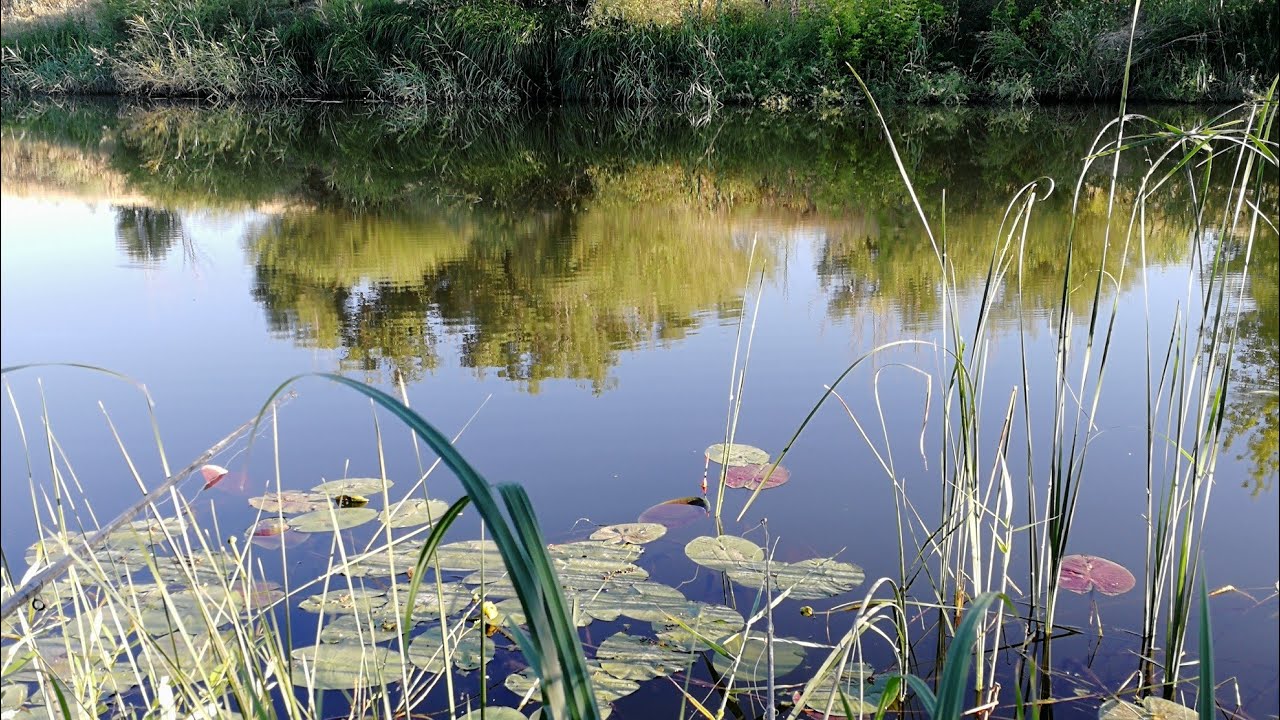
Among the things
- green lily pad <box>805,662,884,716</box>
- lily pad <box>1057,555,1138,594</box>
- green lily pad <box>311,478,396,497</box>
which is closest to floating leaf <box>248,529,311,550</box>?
green lily pad <box>311,478,396,497</box>

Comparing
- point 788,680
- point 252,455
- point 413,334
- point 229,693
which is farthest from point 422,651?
point 413,334

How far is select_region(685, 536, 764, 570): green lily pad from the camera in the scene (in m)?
2.03

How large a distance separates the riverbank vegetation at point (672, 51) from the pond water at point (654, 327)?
10.6ft

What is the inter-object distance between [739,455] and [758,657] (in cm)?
88

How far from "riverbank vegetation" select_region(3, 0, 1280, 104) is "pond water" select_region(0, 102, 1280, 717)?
3.24 meters

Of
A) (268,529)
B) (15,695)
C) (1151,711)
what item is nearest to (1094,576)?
(1151,711)

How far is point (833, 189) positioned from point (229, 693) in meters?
5.74

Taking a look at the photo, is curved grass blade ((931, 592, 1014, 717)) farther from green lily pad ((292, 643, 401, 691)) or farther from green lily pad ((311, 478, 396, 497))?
green lily pad ((311, 478, 396, 497))

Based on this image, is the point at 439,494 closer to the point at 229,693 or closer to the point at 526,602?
the point at 229,693

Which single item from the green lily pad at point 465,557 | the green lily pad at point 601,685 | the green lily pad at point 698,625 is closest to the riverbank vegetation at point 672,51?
the green lily pad at point 465,557

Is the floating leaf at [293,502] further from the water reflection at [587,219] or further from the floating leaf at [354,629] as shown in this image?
the water reflection at [587,219]

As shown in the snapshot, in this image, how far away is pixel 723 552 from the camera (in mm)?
2064

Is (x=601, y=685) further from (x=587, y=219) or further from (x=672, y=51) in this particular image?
(x=672, y=51)

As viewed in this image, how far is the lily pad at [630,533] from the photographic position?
217cm
